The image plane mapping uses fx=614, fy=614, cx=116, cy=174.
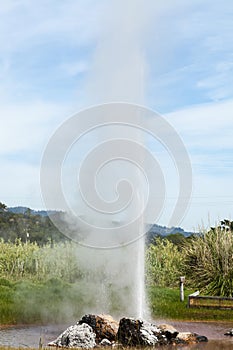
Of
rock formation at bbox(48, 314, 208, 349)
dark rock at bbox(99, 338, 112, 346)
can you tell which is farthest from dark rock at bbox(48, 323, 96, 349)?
dark rock at bbox(99, 338, 112, 346)

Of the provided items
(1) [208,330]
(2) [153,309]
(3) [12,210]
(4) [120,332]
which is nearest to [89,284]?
(2) [153,309]

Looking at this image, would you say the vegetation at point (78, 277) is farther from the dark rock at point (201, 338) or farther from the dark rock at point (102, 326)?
the dark rock at point (201, 338)

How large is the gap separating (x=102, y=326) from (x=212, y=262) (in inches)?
341

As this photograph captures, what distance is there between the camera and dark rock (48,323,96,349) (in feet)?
36.2

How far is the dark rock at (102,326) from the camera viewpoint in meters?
11.7

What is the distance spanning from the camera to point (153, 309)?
16.5 metres

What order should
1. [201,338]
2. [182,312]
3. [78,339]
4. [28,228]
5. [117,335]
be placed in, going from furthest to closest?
[28,228] < [182,312] < [201,338] < [117,335] < [78,339]

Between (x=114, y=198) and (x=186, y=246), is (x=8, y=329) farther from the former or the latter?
(x=186, y=246)

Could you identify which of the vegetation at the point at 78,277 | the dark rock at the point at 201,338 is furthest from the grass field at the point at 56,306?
the dark rock at the point at 201,338

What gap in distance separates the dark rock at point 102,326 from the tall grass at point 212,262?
24.3ft

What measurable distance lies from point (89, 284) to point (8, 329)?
532 centimetres

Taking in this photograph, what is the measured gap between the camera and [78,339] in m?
11.1

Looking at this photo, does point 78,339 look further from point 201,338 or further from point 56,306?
point 56,306

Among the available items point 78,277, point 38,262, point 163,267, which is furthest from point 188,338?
point 38,262
